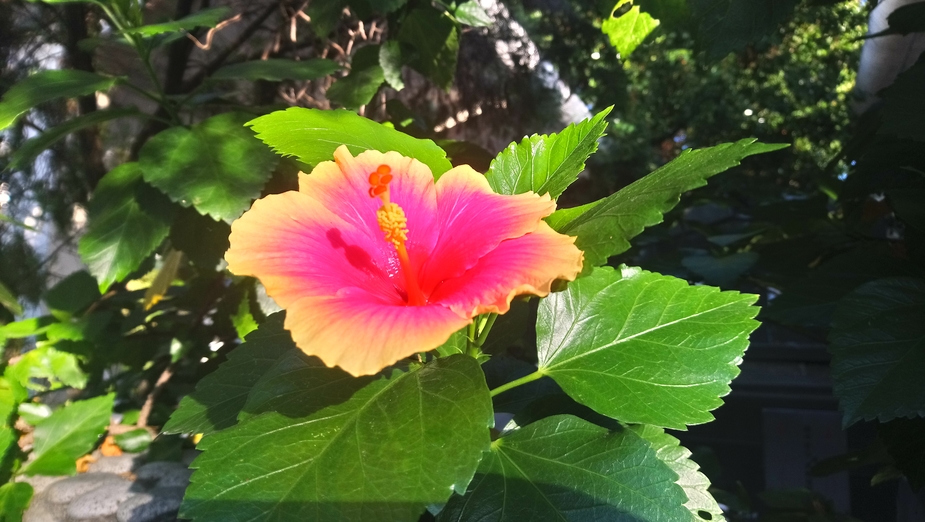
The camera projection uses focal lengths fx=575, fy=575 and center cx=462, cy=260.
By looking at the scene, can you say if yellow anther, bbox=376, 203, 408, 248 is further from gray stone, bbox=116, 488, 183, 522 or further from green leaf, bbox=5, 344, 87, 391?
green leaf, bbox=5, 344, 87, 391

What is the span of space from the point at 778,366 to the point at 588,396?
176cm

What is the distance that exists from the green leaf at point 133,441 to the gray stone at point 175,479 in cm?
16

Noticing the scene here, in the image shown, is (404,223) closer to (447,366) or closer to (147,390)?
(447,366)

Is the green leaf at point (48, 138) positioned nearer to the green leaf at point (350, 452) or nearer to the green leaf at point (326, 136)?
the green leaf at point (326, 136)

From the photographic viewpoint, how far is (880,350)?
655mm

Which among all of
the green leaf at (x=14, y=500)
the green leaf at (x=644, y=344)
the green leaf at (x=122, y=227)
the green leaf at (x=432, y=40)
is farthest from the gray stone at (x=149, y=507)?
the green leaf at (x=432, y=40)

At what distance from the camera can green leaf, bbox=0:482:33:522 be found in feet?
2.78

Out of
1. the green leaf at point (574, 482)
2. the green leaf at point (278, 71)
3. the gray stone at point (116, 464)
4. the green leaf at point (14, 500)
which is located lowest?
the gray stone at point (116, 464)

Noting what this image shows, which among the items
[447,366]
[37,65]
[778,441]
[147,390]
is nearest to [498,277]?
[447,366]

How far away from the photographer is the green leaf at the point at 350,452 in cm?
34

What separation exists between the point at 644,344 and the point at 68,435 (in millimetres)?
959

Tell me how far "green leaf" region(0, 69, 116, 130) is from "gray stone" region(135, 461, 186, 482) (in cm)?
62

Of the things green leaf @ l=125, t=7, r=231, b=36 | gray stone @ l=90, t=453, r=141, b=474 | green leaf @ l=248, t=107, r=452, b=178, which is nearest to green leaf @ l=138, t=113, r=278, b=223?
green leaf @ l=125, t=7, r=231, b=36

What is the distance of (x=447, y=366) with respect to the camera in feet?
1.36
